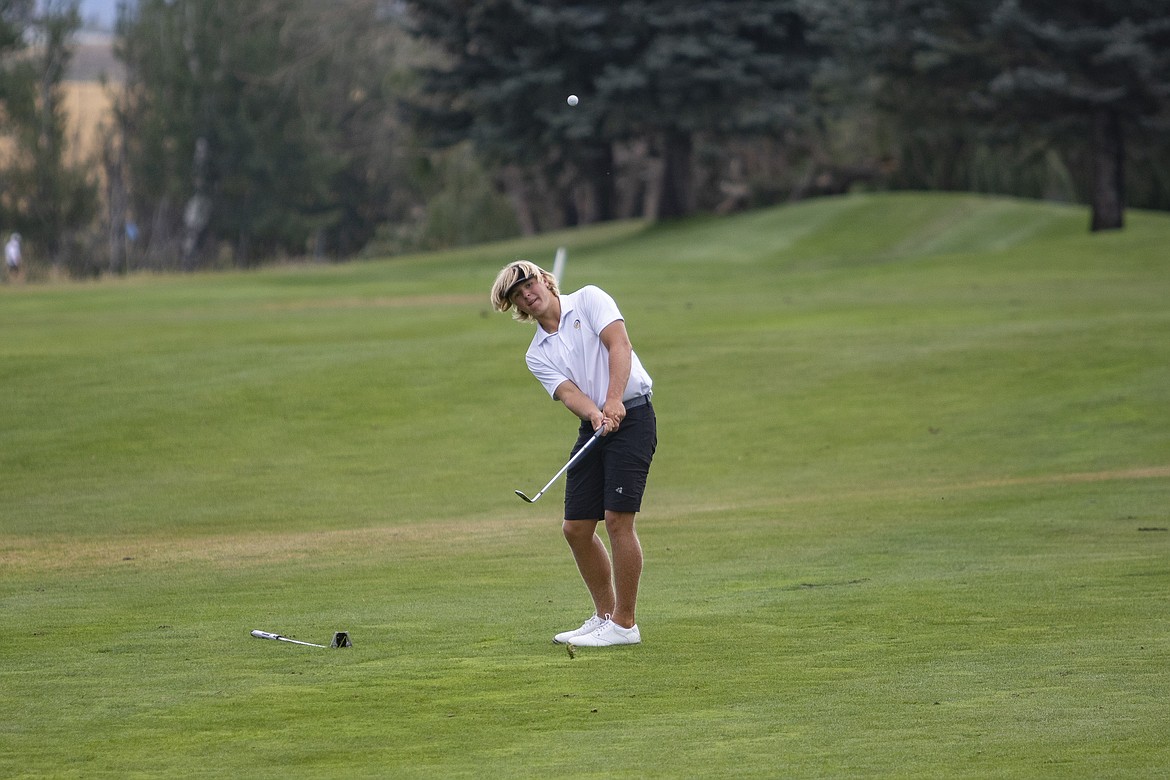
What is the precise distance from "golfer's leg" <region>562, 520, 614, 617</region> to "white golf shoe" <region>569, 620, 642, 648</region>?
22cm

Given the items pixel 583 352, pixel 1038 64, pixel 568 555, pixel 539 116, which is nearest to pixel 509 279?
pixel 583 352

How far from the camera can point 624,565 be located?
880cm

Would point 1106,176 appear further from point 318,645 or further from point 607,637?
point 318,645

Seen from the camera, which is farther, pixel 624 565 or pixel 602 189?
pixel 602 189

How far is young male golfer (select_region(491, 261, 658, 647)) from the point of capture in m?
8.64

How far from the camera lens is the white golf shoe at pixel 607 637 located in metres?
8.72

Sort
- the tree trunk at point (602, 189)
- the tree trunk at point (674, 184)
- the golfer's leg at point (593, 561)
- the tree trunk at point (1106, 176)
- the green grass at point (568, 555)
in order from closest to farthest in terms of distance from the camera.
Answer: the green grass at point (568, 555), the golfer's leg at point (593, 561), the tree trunk at point (1106, 176), the tree trunk at point (674, 184), the tree trunk at point (602, 189)

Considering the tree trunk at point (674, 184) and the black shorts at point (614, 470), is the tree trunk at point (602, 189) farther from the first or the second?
the black shorts at point (614, 470)

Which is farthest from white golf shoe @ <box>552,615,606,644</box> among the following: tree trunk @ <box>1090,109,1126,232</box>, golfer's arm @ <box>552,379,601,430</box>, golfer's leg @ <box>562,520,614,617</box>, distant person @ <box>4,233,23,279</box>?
distant person @ <box>4,233,23,279</box>

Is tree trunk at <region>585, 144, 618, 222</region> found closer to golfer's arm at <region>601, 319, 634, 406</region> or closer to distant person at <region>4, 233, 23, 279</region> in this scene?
distant person at <region>4, 233, 23, 279</region>

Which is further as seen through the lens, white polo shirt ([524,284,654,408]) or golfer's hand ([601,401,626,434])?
white polo shirt ([524,284,654,408])

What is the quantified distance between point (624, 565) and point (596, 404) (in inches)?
32.5

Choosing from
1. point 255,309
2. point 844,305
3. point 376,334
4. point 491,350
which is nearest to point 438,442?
point 491,350

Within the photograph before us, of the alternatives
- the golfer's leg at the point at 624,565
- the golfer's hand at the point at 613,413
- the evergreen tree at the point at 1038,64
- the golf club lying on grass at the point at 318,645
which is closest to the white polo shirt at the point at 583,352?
the golfer's hand at the point at 613,413
